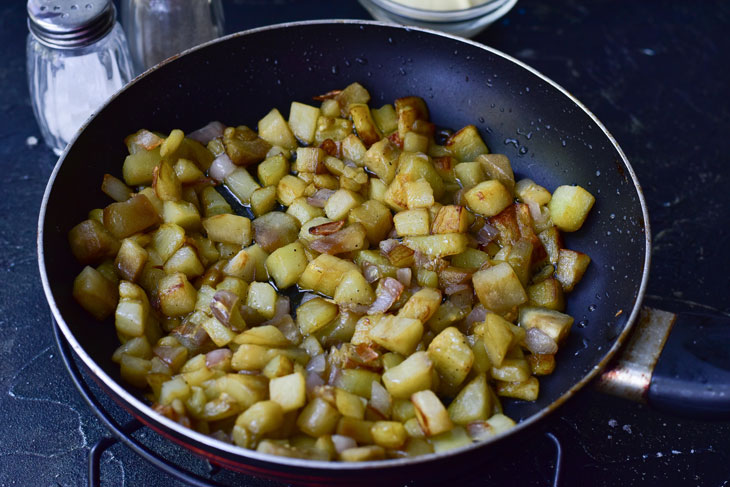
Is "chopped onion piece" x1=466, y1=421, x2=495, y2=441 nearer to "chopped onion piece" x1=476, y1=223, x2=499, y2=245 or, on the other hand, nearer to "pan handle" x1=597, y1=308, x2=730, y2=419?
"pan handle" x1=597, y1=308, x2=730, y2=419

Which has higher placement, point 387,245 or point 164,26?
point 164,26

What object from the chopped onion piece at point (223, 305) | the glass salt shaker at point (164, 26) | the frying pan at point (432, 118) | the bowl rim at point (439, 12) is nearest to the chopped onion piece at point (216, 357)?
the chopped onion piece at point (223, 305)

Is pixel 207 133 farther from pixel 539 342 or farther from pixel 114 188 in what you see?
pixel 539 342

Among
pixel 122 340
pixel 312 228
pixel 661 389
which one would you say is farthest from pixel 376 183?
pixel 661 389

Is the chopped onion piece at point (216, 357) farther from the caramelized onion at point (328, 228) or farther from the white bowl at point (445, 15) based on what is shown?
the white bowl at point (445, 15)

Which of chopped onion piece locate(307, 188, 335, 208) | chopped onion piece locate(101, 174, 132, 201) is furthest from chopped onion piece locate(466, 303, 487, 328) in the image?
chopped onion piece locate(101, 174, 132, 201)

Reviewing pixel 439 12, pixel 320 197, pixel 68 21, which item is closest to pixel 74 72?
pixel 68 21

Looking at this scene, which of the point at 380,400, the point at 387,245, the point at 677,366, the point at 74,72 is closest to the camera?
the point at 677,366
